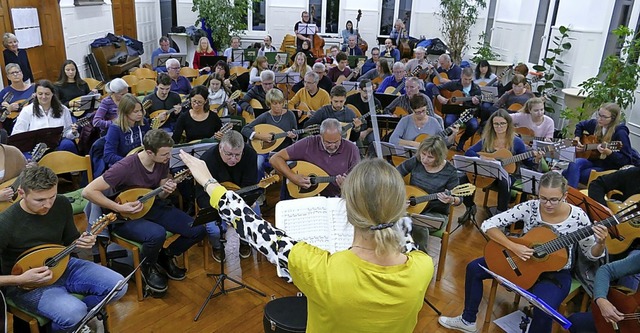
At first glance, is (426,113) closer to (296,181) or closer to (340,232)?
(296,181)

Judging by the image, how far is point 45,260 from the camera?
263 centimetres

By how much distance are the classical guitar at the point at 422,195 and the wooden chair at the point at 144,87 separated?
191 inches

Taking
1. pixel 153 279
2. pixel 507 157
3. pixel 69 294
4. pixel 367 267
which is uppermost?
pixel 367 267

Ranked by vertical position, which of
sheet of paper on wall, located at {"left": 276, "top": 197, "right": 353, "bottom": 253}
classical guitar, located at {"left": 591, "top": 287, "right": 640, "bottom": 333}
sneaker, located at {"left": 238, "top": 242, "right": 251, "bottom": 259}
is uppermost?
sheet of paper on wall, located at {"left": 276, "top": 197, "right": 353, "bottom": 253}

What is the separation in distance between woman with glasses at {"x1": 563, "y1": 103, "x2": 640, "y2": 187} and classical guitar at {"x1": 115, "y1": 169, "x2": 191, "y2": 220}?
398 cm

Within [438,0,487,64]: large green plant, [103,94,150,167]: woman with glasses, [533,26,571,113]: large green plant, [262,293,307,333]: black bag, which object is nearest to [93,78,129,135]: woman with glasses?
[103,94,150,167]: woman with glasses

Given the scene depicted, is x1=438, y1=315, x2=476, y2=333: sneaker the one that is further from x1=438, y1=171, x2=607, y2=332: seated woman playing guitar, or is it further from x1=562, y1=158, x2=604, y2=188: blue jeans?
x1=562, y1=158, x2=604, y2=188: blue jeans

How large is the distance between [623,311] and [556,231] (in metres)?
0.57

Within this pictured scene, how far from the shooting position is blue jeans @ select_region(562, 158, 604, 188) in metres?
4.81

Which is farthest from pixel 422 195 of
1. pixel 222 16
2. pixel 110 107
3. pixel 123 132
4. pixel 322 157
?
pixel 222 16

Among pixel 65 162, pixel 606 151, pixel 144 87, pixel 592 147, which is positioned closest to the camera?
→ pixel 65 162

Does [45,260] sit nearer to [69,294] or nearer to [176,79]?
[69,294]

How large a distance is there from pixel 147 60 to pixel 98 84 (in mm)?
5408

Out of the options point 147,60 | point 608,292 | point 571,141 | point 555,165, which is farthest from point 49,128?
point 147,60
